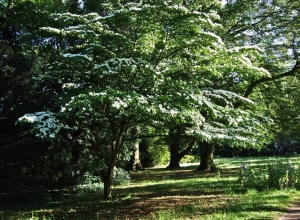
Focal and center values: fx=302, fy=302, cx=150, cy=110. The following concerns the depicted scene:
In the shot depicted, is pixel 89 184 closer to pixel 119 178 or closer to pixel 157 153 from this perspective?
pixel 119 178

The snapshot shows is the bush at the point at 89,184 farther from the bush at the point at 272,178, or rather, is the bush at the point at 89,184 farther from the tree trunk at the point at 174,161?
the tree trunk at the point at 174,161

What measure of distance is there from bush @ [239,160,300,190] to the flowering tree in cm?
148

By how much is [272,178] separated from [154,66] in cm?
442

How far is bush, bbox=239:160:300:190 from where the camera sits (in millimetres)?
8016

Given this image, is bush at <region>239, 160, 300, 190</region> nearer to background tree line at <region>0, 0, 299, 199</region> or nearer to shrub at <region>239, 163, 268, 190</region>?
shrub at <region>239, 163, 268, 190</region>

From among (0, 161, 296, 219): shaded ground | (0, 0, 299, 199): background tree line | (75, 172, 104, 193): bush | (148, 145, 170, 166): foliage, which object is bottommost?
(0, 161, 296, 219): shaded ground

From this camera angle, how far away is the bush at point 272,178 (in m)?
8.02

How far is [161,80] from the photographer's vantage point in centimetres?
679

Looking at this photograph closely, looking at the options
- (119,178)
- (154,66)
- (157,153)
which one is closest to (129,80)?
(154,66)

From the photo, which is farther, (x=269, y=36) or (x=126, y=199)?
(x=269, y=36)

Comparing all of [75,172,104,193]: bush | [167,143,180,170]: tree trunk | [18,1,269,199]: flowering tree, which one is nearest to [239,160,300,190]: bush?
[18,1,269,199]: flowering tree

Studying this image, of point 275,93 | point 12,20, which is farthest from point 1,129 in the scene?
point 275,93

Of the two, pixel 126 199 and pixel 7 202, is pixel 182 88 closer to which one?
pixel 126 199

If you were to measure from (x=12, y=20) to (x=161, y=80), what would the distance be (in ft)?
23.4
